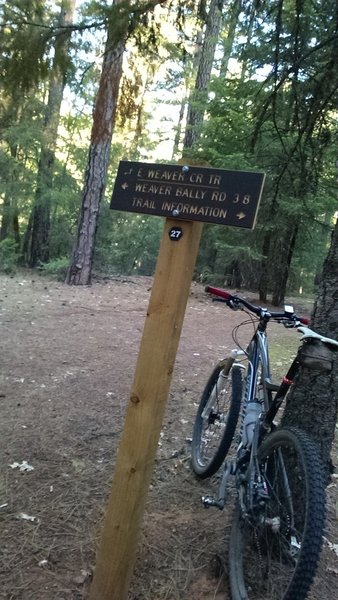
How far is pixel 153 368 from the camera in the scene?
7.04 ft

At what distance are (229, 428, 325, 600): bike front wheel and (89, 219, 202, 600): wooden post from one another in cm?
60

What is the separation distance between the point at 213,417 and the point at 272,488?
4.25 ft

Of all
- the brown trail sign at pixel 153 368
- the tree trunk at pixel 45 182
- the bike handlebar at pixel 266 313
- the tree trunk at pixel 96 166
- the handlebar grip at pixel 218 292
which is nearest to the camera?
the brown trail sign at pixel 153 368

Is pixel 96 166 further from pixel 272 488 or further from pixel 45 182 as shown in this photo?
pixel 272 488

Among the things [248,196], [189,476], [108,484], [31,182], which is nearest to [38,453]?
[108,484]

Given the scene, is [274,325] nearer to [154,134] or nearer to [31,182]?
[31,182]

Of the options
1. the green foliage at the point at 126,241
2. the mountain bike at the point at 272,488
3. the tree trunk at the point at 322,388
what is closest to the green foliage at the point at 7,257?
the green foliage at the point at 126,241

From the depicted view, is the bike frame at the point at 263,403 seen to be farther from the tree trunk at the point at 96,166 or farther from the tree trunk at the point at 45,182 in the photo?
the tree trunk at the point at 45,182

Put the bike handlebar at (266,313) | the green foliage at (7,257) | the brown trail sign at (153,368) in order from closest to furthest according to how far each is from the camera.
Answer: the brown trail sign at (153,368), the bike handlebar at (266,313), the green foliage at (7,257)

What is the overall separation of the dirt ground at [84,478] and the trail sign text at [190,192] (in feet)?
6.12

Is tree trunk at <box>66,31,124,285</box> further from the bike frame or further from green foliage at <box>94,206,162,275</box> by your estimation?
the bike frame

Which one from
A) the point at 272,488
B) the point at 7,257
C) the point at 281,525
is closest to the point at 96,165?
the point at 7,257

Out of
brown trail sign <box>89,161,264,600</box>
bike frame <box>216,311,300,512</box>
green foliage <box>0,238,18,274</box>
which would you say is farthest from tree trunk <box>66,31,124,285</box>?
brown trail sign <box>89,161,264,600</box>

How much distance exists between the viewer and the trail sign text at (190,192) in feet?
6.57
